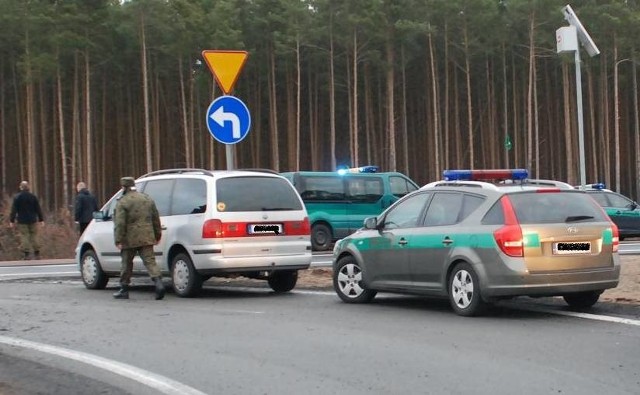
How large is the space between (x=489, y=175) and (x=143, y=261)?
5057 millimetres

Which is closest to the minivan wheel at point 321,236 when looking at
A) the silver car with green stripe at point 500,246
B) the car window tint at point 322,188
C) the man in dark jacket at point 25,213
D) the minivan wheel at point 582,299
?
the car window tint at point 322,188

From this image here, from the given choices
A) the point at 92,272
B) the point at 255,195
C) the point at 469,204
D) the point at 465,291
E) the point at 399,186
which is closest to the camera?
the point at 465,291

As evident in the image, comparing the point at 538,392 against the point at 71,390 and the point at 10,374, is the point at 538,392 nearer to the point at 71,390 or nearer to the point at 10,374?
the point at 71,390

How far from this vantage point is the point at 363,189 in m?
23.4

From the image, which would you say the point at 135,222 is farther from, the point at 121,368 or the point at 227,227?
the point at 121,368

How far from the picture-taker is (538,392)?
671cm

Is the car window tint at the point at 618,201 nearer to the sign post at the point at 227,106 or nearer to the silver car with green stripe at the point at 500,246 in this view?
the sign post at the point at 227,106

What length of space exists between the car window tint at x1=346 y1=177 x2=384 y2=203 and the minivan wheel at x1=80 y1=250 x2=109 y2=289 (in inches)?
375

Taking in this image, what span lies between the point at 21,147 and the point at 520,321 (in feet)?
159

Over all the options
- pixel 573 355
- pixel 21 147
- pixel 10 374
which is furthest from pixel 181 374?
pixel 21 147

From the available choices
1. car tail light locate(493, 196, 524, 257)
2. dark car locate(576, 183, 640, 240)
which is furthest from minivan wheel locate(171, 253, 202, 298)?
dark car locate(576, 183, 640, 240)

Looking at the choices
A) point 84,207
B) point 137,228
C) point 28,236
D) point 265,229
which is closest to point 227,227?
point 265,229

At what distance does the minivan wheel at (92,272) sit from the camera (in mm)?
14789

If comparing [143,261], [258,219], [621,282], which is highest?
[258,219]
